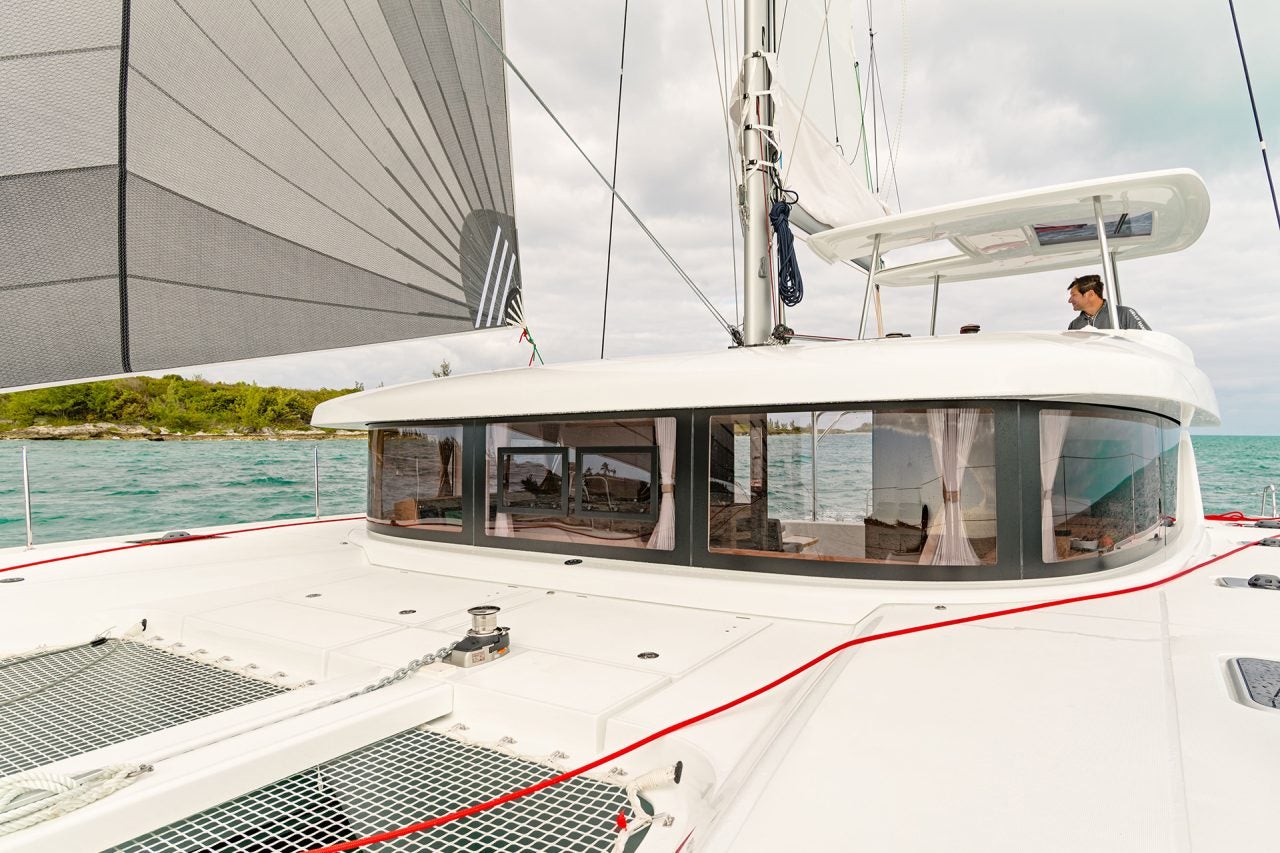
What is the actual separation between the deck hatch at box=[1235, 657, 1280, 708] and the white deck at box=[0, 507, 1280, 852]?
0.06 metres

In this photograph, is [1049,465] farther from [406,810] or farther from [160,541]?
[160,541]

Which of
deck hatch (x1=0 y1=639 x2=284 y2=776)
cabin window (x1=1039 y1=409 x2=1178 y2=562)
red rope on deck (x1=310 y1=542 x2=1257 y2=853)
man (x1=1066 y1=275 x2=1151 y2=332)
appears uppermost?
man (x1=1066 y1=275 x2=1151 y2=332)

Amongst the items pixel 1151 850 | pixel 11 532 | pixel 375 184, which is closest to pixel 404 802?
pixel 1151 850

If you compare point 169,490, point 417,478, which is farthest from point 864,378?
point 169,490

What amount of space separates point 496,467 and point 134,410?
6.18 meters

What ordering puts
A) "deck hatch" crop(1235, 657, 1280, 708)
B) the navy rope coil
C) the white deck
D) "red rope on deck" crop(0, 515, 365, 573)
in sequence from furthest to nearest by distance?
the navy rope coil, "red rope on deck" crop(0, 515, 365, 573), "deck hatch" crop(1235, 657, 1280, 708), the white deck

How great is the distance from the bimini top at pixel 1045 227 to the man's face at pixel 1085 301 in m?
0.33

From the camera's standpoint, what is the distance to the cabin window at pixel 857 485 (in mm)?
3047

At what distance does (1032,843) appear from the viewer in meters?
1.16

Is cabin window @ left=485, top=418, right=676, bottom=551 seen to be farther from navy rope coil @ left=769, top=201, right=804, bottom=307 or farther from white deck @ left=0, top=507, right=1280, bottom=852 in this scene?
navy rope coil @ left=769, top=201, right=804, bottom=307

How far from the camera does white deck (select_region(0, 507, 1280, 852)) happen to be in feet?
4.25

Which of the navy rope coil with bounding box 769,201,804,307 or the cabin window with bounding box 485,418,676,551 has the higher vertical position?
the navy rope coil with bounding box 769,201,804,307

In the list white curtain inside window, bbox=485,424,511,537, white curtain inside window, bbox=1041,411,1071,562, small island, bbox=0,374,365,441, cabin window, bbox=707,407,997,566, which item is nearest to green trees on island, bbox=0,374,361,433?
small island, bbox=0,374,365,441

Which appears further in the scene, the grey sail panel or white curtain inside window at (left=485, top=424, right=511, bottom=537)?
white curtain inside window at (left=485, top=424, right=511, bottom=537)
